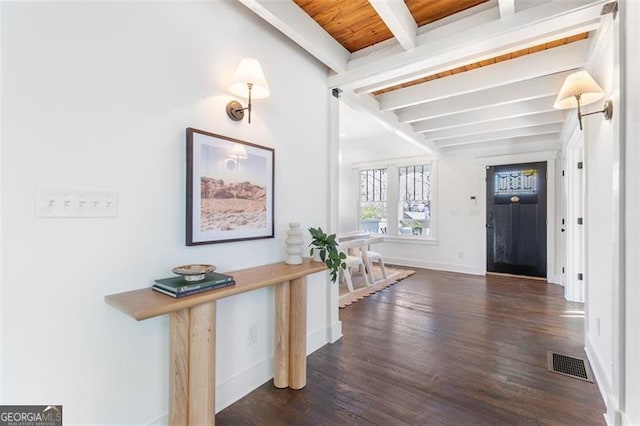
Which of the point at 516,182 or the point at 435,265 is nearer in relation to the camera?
the point at 516,182

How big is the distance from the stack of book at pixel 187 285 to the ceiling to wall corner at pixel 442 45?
5.19ft

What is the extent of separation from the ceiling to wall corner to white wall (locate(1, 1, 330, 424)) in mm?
640

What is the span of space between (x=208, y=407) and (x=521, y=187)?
5663mm

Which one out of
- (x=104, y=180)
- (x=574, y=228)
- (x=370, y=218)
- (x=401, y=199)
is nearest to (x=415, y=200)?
(x=401, y=199)

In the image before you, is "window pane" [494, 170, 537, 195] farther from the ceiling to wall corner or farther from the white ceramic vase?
the white ceramic vase

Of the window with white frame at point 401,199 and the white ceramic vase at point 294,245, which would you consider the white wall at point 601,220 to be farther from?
the window with white frame at point 401,199

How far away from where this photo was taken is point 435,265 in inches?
229

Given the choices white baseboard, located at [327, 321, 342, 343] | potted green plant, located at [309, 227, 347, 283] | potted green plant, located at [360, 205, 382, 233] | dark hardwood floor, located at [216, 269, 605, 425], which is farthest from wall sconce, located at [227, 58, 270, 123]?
potted green plant, located at [360, 205, 382, 233]

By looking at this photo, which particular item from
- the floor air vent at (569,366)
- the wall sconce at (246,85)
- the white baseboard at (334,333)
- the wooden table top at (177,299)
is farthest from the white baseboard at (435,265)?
the wall sconce at (246,85)

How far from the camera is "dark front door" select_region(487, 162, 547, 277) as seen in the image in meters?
4.97

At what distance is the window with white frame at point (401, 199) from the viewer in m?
5.98

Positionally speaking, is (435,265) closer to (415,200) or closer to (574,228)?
(415,200)

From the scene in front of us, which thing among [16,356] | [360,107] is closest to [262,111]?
[360,107]

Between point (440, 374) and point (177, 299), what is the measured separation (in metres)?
1.89
